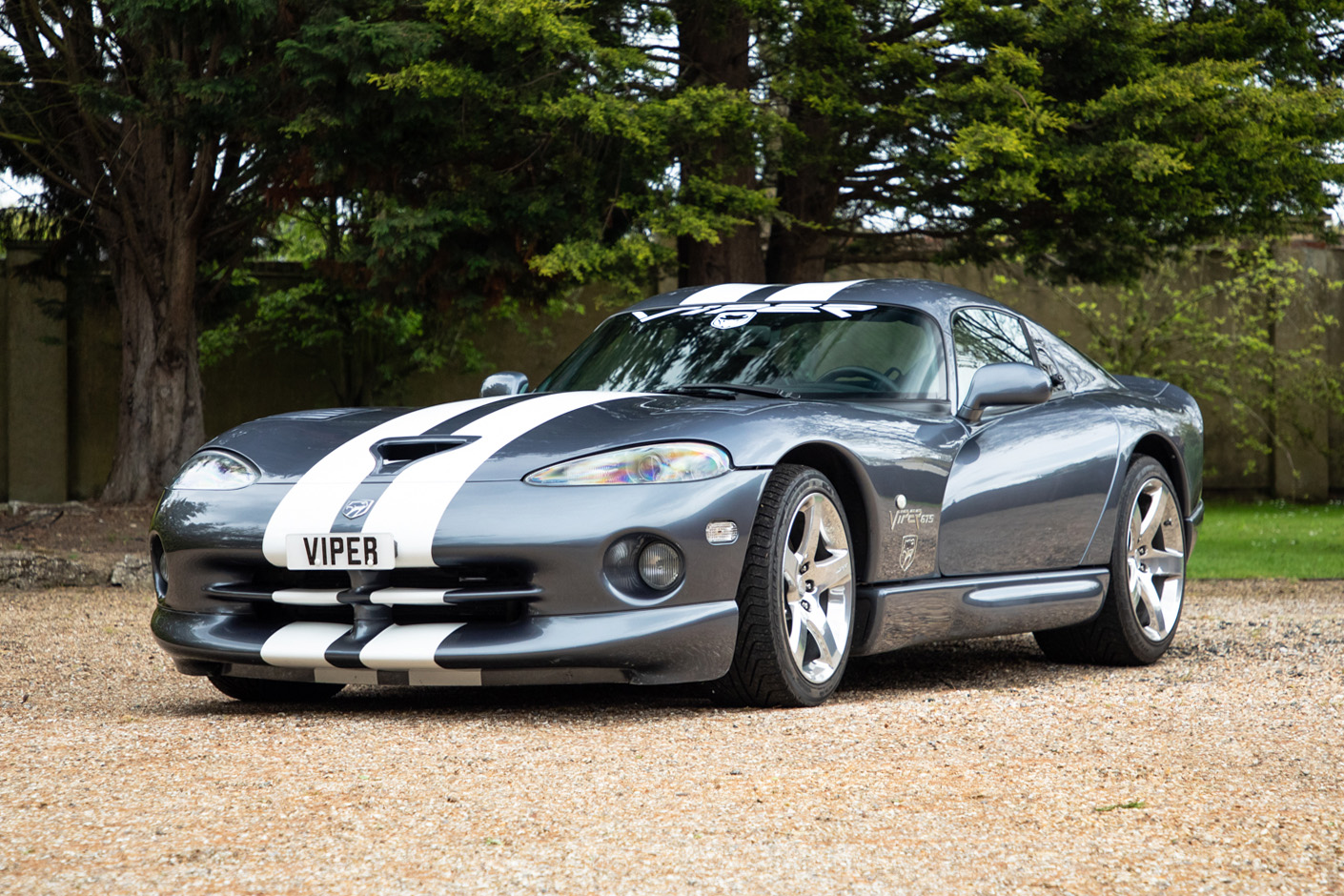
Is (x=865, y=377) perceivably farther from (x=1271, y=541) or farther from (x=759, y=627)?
(x=1271, y=541)

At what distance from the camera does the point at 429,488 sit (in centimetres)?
401

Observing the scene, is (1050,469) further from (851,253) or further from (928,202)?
(851,253)

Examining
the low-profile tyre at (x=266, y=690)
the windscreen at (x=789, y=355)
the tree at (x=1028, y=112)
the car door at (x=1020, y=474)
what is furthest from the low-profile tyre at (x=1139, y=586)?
the tree at (x=1028, y=112)

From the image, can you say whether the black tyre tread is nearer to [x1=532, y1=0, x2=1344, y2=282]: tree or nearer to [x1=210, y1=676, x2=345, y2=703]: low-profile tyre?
[x1=210, y1=676, x2=345, y2=703]: low-profile tyre

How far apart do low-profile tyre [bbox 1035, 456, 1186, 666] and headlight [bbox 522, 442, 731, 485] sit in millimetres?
2226

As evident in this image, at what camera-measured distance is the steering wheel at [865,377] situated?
4.98 m

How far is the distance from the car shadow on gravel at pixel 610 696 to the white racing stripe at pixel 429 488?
55cm

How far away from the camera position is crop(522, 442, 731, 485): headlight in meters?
3.99

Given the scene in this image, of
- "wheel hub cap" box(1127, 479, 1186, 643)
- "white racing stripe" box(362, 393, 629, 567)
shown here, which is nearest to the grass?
"wheel hub cap" box(1127, 479, 1186, 643)

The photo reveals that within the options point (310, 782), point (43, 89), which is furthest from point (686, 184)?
point (310, 782)

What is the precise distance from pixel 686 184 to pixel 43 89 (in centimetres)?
614

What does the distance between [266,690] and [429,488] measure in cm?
105

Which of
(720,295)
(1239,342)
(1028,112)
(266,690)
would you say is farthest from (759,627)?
(1239,342)

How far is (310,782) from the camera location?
3162mm
